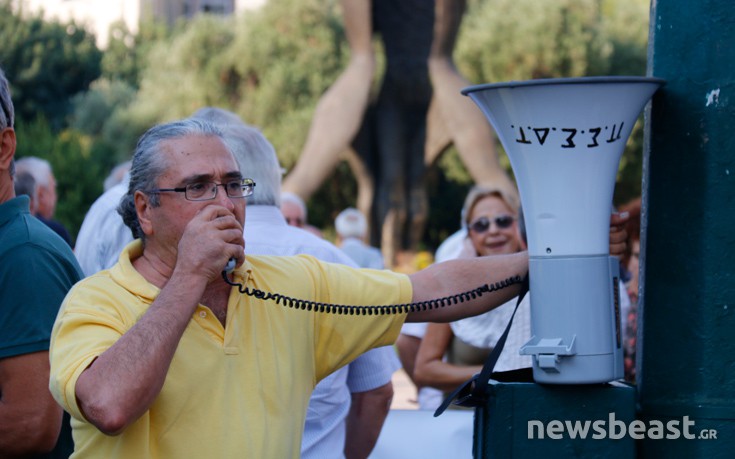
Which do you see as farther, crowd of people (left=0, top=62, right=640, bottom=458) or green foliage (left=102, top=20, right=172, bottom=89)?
green foliage (left=102, top=20, right=172, bottom=89)

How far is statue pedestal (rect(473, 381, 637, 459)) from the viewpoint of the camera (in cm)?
233

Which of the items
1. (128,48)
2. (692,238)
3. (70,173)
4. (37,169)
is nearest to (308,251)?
(692,238)

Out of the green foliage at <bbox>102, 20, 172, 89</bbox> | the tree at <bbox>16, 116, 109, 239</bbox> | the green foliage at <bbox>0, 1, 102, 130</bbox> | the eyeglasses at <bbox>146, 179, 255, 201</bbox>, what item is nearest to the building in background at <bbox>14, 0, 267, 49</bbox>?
the green foliage at <bbox>102, 20, 172, 89</bbox>

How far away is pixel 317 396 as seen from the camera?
341 centimetres

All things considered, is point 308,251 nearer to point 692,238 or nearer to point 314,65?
point 692,238

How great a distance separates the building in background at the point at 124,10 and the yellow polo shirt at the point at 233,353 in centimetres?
3470

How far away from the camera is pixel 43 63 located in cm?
3303

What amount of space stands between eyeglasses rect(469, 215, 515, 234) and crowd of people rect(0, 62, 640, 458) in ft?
6.95

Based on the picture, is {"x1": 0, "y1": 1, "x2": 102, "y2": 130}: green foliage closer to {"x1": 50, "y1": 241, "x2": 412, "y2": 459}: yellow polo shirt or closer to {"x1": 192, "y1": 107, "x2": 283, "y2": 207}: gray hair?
{"x1": 192, "y1": 107, "x2": 283, "y2": 207}: gray hair

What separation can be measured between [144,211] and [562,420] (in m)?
1.04

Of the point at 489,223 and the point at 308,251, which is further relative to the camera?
the point at 489,223

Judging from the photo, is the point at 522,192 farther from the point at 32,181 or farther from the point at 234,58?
the point at 234,58

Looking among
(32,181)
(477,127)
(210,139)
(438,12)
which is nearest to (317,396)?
(210,139)

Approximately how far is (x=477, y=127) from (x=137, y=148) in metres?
11.9
